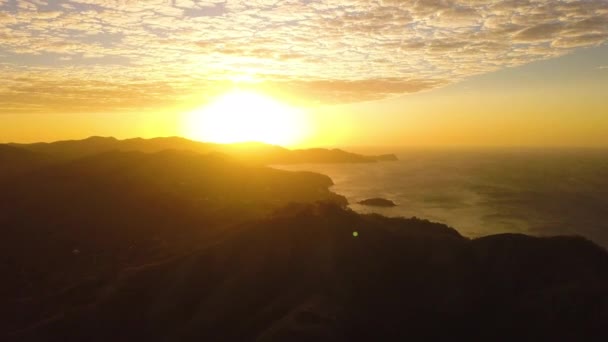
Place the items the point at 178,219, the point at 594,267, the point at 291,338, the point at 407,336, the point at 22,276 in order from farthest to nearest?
the point at 178,219, the point at 22,276, the point at 594,267, the point at 407,336, the point at 291,338

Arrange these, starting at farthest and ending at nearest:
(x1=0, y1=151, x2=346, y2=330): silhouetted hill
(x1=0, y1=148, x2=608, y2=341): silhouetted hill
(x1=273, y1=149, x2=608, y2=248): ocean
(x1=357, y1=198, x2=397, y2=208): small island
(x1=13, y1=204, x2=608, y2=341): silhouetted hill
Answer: (x1=357, y1=198, x2=397, y2=208): small island < (x1=273, y1=149, x2=608, y2=248): ocean < (x1=0, y1=151, x2=346, y2=330): silhouetted hill < (x1=0, y1=148, x2=608, y2=341): silhouetted hill < (x1=13, y1=204, x2=608, y2=341): silhouetted hill

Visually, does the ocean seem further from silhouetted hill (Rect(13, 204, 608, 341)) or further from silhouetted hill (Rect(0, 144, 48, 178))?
silhouetted hill (Rect(0, 144, 48, 178))

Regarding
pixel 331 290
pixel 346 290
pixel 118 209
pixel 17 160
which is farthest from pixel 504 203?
pixel 17 160

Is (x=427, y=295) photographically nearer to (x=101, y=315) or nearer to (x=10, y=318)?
(x=101, y=315)

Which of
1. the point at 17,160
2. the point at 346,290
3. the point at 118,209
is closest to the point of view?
the point at 346,290

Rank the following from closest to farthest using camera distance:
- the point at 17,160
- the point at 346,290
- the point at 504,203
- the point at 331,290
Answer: the point at 331,290 → the point at 346,290 → the point at 504,203 → the point at 17,160

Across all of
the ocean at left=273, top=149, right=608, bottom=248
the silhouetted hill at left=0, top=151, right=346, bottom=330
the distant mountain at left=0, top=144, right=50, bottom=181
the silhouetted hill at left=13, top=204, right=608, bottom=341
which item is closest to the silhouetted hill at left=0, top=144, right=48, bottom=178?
the distant mountain at left=0, top=144, right=50, bottom=181

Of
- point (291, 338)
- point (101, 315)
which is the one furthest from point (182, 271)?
point (291, 338)

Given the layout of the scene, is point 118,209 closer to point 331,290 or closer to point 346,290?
point 331,290
